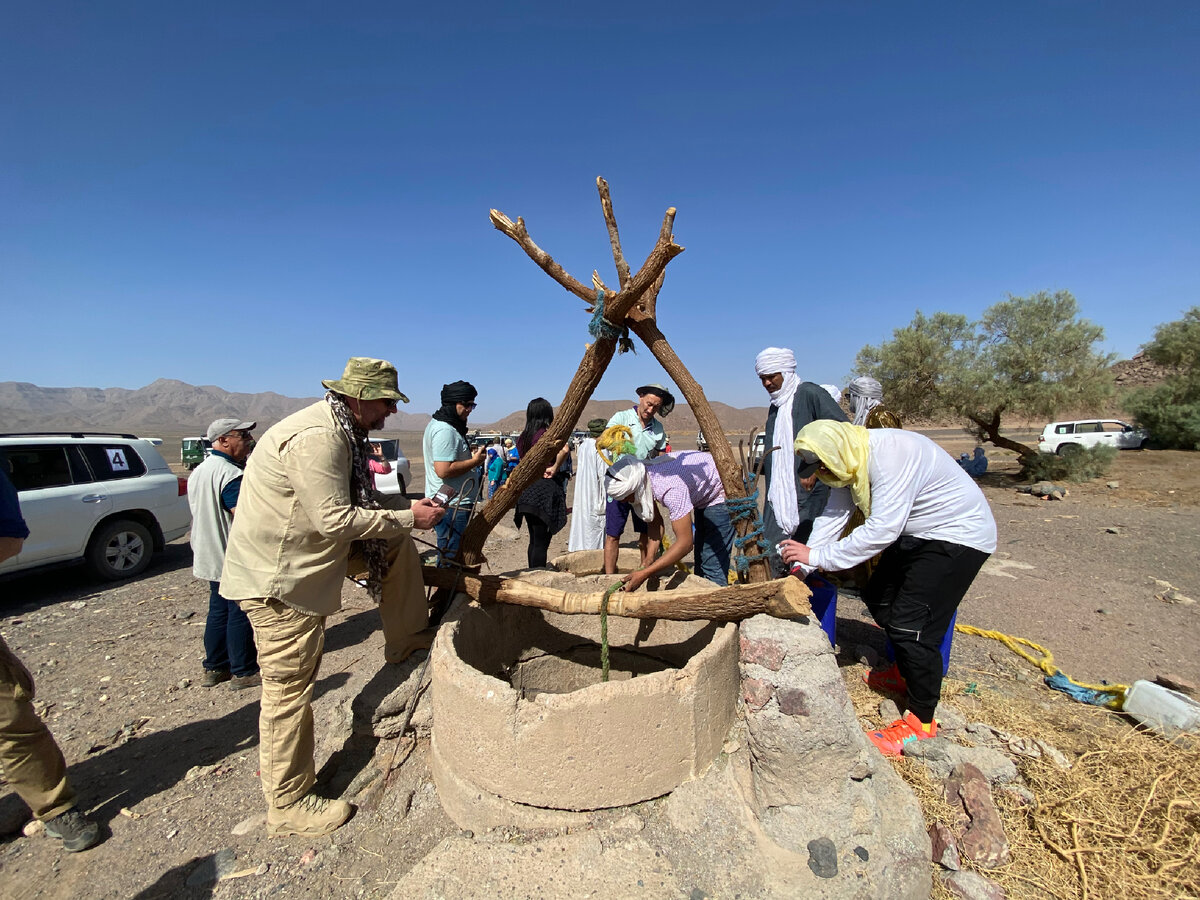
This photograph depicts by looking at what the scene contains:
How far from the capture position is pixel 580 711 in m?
2.23

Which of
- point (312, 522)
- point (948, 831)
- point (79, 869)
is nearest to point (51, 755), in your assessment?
point (79, 869)

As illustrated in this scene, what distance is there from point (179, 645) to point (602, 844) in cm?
441

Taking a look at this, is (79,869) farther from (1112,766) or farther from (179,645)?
(1112,766)

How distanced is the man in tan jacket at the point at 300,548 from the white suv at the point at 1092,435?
18.2 m

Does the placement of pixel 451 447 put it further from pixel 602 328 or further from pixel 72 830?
pixel 72 830

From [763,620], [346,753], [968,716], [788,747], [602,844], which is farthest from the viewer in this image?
[968,716]

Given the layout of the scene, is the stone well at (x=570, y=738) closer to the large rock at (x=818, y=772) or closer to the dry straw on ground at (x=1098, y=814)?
the large rock at (x=818, y=772)

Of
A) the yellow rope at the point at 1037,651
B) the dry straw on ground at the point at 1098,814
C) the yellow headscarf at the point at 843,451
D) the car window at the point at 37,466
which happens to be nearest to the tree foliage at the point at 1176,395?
the yellow rope at the point at 1037,651

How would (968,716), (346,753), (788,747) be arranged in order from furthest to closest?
(968,716) < (346,753) < (788,747)

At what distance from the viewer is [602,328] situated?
9.27 ft

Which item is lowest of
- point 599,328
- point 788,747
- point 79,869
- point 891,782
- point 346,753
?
point 79,869

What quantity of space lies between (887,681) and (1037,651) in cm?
153

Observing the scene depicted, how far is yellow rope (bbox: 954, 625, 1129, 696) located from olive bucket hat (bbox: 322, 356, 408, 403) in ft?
15.1

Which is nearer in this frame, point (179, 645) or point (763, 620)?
point (763, 620)
